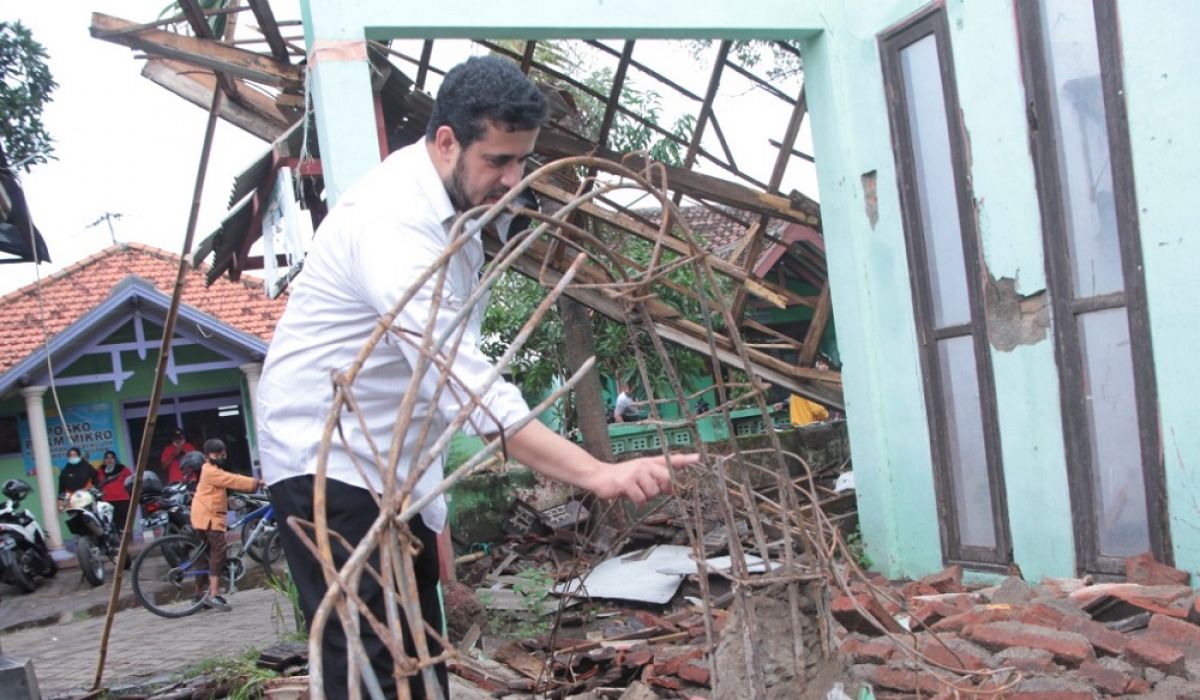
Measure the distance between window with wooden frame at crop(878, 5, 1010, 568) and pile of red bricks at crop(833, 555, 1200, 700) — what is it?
96 centimetres

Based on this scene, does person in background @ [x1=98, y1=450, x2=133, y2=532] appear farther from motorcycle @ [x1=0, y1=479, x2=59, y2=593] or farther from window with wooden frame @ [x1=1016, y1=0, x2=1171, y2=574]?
window with wooden frame @ [x1=1016, y1=0, x2=1171, y2=574]

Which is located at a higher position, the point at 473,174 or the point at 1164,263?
the point at 473,174

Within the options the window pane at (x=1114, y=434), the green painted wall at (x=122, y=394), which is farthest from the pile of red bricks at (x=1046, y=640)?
the green painted wall at (x=122, y=394)

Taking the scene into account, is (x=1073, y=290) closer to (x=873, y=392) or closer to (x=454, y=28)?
(x=873, y=392)

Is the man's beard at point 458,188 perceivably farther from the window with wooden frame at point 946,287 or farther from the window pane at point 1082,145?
the window with wooden frame at point 946,287

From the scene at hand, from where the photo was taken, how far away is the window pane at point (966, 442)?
5.27 metres

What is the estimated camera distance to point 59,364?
1533 centimetres

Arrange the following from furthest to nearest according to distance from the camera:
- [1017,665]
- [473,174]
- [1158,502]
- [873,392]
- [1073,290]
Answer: [873,392], [1073,290], [1158,502], [1017,665], [473,174]

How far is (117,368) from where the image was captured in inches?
610

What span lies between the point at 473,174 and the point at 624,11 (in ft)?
12.1

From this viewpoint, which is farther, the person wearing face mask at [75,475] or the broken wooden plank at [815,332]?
the person wearing face mask at [75,475]

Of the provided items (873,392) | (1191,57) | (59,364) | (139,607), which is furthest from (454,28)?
(59,364)

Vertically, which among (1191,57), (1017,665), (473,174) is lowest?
(1017,665)

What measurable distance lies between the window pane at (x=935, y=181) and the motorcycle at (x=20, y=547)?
10.5 metres
